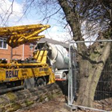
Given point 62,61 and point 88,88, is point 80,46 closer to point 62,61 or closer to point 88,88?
point 88,88

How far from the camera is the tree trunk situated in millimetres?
6559

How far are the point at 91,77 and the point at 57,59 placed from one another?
852 cm

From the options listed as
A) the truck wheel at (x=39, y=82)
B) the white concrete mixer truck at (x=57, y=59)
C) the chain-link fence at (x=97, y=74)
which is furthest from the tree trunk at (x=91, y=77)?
the white concrete mixer truck at (x=57, y=59)

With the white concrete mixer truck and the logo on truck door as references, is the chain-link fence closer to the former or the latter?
the logo on truck door

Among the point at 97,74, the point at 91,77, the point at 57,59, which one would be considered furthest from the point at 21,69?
the point at 57,59

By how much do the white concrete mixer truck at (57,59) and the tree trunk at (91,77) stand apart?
7.42 metres

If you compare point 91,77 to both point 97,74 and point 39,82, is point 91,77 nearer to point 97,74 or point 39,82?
point 97,74

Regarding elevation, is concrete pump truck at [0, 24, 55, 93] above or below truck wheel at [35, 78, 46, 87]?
above

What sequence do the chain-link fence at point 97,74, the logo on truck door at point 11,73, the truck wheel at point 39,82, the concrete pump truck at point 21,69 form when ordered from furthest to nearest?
1. the truck wheel at point 39,82
2. the concrete pump truck at point 21,69
3. the logo on truck door at point 11,73
4. the chain-link fence at point 97,74

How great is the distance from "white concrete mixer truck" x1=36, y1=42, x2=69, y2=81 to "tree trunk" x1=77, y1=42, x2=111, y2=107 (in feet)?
24.3

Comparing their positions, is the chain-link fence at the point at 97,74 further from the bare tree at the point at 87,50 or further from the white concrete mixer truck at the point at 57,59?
the white concrete mixer truck at the point at 57,59

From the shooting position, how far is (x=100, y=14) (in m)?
8.64

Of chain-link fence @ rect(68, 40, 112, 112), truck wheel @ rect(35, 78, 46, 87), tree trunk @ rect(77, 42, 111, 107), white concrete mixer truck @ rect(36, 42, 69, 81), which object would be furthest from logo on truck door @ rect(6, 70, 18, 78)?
white concrete mixer truck @ rect(36, 42, 69, 81)

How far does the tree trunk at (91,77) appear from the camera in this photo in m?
6.56
